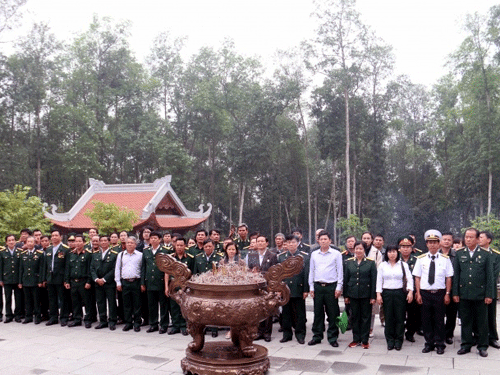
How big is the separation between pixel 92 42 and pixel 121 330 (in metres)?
24.5

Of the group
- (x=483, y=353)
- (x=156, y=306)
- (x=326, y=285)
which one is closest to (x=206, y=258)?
(x=156, y=306)

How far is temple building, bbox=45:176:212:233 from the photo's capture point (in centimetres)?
1605

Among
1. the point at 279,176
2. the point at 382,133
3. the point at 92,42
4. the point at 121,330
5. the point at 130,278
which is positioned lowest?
the point at 121,330

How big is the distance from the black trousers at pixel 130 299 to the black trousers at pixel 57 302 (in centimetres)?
101

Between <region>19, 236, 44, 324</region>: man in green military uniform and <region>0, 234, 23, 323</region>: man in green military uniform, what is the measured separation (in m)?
0.12

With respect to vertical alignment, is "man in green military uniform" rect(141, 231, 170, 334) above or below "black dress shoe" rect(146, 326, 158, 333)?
above

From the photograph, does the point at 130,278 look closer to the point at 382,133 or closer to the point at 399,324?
the point at 399,324

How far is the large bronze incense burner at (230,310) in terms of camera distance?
14.4ft

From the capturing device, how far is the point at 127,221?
12.6 metres

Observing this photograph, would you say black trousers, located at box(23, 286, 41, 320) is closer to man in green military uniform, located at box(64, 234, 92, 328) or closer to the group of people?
the group of people

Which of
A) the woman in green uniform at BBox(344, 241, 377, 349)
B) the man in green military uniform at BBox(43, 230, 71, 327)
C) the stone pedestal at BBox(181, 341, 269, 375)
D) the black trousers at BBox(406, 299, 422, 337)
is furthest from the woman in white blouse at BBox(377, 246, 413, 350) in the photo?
the man in green military uniform at BBox(43, 230, 71, 327)

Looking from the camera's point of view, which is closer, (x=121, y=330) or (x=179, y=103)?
(x=121, y=330)

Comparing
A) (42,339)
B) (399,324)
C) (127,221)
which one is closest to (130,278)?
(42,339)

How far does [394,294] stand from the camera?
219 inches
